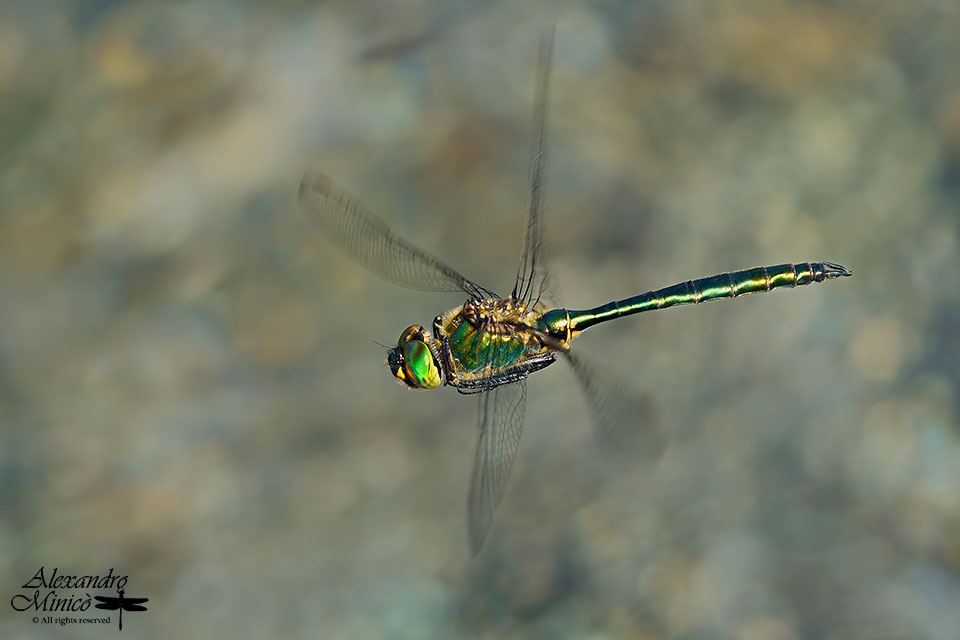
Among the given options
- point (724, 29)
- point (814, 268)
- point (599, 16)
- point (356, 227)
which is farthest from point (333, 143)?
point (814, 268)

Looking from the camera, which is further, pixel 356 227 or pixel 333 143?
pixel 333 143

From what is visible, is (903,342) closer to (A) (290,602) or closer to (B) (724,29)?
(B) (724,29)

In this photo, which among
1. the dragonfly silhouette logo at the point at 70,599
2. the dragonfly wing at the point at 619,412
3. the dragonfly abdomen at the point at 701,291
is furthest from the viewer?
the dragonfly abdomen at the point at 701,291

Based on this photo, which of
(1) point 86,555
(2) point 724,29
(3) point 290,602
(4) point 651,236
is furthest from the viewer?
(2) point 724,29

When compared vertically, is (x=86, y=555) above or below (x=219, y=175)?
below

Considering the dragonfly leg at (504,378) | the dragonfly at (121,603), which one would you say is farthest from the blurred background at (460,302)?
the dragonfly leg at (504,378)

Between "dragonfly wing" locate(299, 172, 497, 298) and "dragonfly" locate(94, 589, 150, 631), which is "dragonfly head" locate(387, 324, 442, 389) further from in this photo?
"dragonfly" locate(94, 589, 150, 631)

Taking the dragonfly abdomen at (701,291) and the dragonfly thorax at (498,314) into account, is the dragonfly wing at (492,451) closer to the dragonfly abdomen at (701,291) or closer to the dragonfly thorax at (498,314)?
the dragonfly thorax at (498,314)
